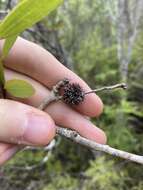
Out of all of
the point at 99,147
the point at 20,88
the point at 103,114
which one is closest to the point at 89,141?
the point at 99,147

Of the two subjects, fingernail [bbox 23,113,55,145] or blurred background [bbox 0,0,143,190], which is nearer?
fingernail [bbox 23,113,55,145]

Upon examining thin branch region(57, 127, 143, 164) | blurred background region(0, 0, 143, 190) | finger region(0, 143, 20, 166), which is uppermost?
thin branch region(57, 127, 143, 164)

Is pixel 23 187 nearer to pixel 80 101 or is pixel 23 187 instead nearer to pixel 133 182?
pixel 133 182

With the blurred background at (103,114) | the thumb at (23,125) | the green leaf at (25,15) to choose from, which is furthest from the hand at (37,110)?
the blurred background at (103,114)

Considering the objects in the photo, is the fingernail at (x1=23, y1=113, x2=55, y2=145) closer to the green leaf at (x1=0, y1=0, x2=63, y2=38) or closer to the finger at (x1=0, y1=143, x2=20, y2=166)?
the finger at (x1=0, y1=143, x2=20, y2=166)

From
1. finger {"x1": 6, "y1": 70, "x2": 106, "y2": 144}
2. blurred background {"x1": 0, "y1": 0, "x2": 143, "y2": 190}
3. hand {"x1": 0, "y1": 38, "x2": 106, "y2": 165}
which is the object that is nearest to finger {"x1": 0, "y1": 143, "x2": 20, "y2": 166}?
hand {"x1": 0, "y1": 38, "x2": 106, "y2": 165}

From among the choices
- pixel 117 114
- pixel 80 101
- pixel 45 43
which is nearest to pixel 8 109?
pixel 80 101

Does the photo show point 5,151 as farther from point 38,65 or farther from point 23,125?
point 38,65

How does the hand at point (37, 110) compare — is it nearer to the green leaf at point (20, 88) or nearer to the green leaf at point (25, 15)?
the green leaf at point (20, 88)

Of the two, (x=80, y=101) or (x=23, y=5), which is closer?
(x=23, y=5)
